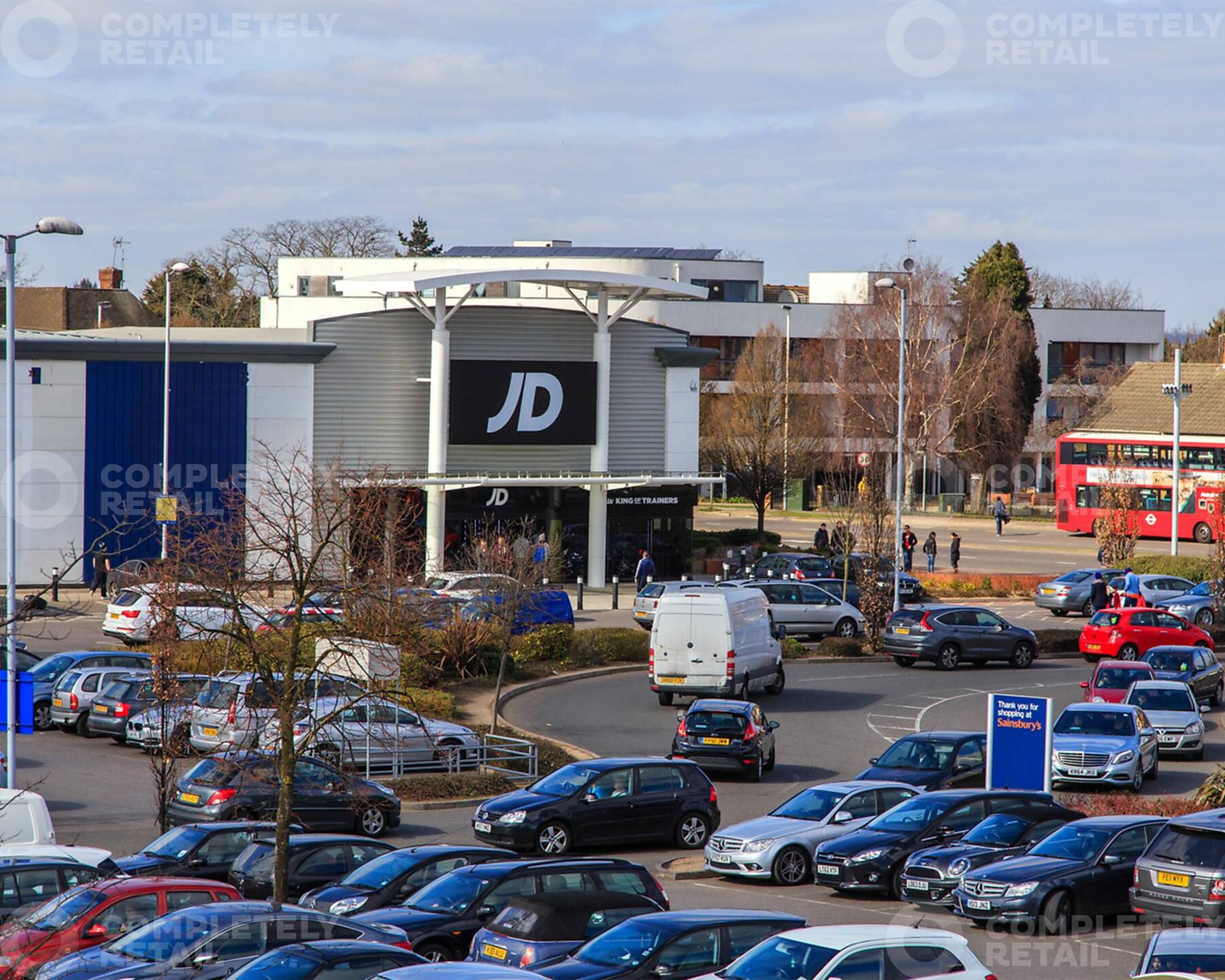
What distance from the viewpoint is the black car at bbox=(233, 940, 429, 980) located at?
1131 cm

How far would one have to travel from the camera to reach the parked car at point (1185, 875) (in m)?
15.3

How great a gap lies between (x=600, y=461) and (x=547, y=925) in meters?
35.4

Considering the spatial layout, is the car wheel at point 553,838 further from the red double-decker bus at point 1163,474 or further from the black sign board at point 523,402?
the red double-decker bus at point 1163,474

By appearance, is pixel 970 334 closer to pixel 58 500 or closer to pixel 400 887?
pixel 58 500

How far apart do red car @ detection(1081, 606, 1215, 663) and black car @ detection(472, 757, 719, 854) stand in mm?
18403

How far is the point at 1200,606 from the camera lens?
41.1 metres

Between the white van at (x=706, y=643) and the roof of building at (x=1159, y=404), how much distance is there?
4035 cm

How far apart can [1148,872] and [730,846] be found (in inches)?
209

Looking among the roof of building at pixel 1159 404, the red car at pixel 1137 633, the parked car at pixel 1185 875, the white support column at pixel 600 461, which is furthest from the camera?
the roof of building at pixel 1159 404

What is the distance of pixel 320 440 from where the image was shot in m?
46.5

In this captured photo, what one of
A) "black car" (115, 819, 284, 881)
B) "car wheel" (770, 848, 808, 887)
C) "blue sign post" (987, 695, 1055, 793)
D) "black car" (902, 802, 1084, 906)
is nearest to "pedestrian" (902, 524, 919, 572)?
"blue sign post" (987, 695, 1055, 793)

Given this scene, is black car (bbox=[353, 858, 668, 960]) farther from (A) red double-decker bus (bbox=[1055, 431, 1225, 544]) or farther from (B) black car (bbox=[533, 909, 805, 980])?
(A) red double-decker bus (bbox=[1055, 431, 1225, 544])

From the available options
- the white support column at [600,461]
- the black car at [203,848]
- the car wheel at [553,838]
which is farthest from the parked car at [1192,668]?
the white support column at [600,461]

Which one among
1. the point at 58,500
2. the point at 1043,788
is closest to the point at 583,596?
the point at 58,500
